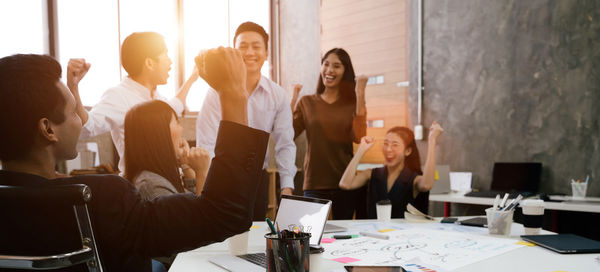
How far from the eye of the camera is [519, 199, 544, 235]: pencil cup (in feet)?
5.37

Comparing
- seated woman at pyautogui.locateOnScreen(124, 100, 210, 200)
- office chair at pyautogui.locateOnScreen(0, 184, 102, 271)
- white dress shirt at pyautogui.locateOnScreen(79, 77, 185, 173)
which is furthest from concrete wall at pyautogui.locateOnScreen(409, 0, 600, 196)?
office chair at pyautogui.locateOnScreen(0, 184, 102, 271)

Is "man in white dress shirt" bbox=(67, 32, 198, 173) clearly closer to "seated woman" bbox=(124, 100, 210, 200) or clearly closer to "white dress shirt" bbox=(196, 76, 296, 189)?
"white dress shirt" bbox=(196, 76, 296, 189)

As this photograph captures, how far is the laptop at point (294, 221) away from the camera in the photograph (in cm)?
123

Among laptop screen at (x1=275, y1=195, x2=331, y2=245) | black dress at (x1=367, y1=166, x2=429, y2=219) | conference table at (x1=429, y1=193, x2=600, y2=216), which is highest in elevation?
laptop screen at (x1=275, y1=195, x2=331, y2=245)

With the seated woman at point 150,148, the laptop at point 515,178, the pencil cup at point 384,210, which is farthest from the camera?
the laptop at point 515,178

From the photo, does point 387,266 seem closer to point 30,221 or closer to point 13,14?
point 30,221

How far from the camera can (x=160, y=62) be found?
254 cm

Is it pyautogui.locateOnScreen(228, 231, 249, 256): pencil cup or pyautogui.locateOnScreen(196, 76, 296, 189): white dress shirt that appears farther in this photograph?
pyautogui.locateOnScreen(196, 76, 296, 189): white dress shirt

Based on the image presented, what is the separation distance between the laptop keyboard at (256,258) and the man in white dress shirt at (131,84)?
4.18 feet

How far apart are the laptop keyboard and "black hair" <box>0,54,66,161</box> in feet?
2.30

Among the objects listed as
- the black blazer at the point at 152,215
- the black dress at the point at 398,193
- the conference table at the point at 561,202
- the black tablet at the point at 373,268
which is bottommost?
the conference table at the point at 561,202

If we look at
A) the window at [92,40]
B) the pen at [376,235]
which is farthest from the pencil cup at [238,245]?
→ the window at [92,40]

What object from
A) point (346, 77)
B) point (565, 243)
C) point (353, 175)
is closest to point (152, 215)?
point (565, 243)

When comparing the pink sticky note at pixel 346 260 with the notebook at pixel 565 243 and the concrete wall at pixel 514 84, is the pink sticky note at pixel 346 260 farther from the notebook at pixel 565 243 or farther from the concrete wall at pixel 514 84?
the concrete wall at pixel 514 84
